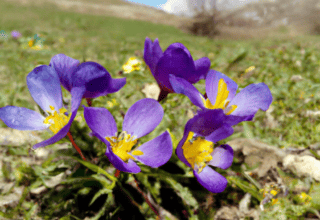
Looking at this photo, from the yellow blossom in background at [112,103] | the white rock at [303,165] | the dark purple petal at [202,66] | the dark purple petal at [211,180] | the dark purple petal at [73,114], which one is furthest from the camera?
the yellow blossom in background at [112,103]

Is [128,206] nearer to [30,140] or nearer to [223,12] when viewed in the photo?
[30,140]

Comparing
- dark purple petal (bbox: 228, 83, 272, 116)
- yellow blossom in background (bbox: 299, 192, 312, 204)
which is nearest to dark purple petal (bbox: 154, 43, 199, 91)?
dark purple petal (bbox: 228, 83, 272, 116)

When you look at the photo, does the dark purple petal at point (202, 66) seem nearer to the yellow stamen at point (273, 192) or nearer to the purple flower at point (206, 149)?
the purple flower at point (206, 149)

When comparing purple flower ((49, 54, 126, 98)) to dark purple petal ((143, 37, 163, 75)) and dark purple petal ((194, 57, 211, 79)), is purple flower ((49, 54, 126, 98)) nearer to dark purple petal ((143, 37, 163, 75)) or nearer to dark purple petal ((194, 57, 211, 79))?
dark purple petal ((143, 37, 163, 75))

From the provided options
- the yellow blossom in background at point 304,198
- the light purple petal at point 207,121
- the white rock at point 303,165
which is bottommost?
the yellow blossom in background at point 304,198

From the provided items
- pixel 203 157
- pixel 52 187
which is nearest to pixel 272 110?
pixel 203 157

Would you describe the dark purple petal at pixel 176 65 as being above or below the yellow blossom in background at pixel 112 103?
above

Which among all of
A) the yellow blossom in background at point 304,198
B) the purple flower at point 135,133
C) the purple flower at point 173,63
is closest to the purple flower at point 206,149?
the purple flower at point 135,133
